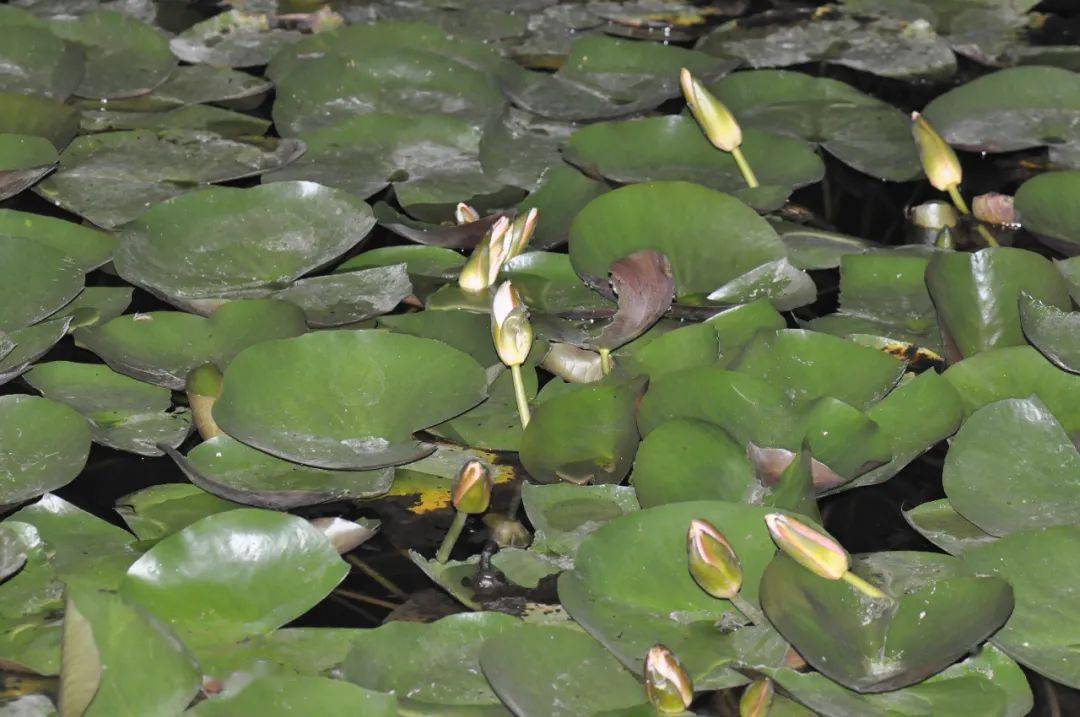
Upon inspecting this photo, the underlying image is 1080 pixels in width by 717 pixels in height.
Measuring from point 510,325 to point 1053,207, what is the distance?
0.95 meters

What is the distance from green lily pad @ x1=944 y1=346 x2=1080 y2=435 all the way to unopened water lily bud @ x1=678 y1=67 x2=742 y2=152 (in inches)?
25.2

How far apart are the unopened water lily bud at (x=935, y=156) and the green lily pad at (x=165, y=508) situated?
47.5 inches

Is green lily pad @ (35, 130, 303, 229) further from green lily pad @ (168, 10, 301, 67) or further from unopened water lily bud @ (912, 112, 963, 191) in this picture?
unopened water lily bud @ (912, 112, 963, 191)

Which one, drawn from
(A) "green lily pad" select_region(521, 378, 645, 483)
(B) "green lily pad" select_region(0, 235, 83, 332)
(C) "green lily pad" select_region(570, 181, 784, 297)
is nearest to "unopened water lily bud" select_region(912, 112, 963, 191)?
(C) "green lily pad" select_region(570, 181, 784, 297)

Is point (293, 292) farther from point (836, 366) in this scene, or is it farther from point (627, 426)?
point (836, 366)

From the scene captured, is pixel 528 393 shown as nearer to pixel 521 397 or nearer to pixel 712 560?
pixel 521 397

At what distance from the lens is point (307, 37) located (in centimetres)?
259

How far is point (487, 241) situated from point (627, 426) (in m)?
0.38

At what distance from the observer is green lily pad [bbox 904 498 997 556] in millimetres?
1327

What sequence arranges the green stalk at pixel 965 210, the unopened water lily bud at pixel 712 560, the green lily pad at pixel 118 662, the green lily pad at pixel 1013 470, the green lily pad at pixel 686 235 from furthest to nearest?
the green stalk at pixel 965 210 → the green lily pad at pixel 686 235 → the green lily pad at pixel 1013 470 → the unopened water lily bud at pixel 712 560 → the green lily pad at pixel 118 662

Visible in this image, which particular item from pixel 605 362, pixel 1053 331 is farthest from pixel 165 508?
pixel 1053 331

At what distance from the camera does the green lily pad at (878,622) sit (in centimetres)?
109

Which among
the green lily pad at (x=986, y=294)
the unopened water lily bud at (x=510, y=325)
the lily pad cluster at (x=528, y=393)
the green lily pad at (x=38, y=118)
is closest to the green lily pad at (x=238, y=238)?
the lily pad cluster at (x=528, y=393)

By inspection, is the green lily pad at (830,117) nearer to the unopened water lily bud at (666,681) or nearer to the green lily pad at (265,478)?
the green lily pad at (265,478)
